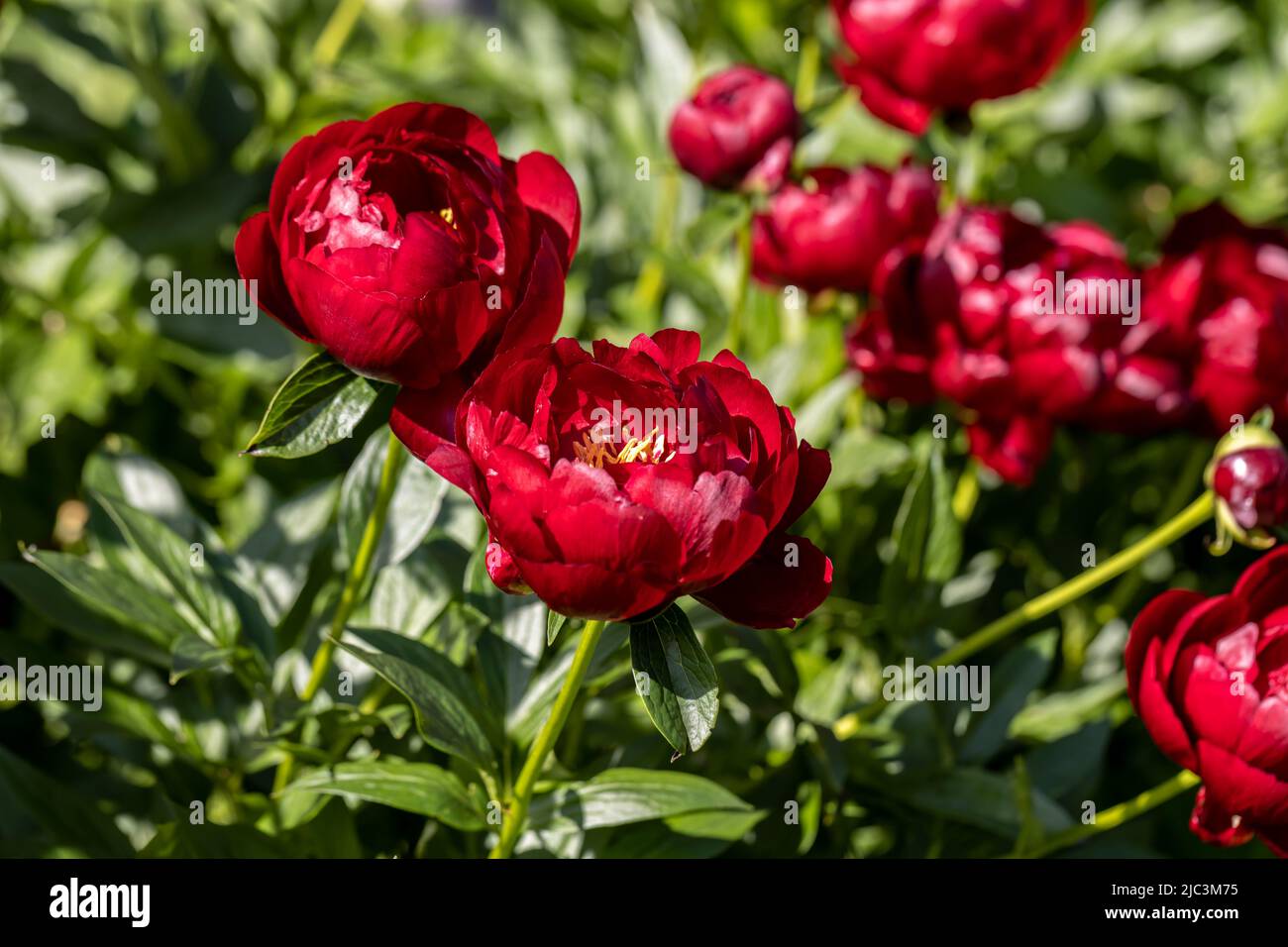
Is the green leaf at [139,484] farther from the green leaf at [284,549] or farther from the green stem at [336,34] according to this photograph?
the green stem at [336,34]

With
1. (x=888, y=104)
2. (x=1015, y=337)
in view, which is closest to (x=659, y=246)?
(x=888, y=104)

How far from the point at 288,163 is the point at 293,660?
0.94ft

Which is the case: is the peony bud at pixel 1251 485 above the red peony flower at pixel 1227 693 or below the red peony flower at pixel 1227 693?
above

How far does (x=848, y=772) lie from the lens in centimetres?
77

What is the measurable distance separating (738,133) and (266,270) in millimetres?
327

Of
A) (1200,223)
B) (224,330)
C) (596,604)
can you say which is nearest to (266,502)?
(224,330)

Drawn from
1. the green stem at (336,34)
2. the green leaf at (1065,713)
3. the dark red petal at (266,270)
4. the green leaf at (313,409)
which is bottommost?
the green leaf at (1065,713)

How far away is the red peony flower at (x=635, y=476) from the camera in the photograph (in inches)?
19.5

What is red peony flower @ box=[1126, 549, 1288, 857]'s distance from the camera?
608 millimetres

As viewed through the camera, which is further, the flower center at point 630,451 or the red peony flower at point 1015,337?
the red peony flower at point 1015,337

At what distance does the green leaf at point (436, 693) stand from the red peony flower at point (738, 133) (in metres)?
0.33

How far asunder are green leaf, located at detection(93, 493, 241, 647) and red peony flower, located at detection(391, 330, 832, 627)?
212mm

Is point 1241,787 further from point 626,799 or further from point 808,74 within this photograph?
point 808,74

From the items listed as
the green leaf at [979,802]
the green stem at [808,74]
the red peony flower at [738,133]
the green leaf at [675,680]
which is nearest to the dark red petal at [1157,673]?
the green leaf at [979,802]
